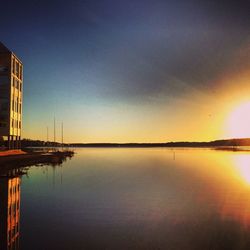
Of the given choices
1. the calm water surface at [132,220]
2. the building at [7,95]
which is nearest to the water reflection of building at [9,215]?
the calm water surface at [132,220]

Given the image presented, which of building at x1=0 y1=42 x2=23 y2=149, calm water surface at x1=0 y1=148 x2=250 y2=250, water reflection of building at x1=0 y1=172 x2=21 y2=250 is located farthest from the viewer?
building at x1=0 y1=42 x2=23 y2=149

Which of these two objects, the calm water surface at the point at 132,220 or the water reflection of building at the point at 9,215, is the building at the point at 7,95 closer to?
the water reflection of building at the point at 9,215

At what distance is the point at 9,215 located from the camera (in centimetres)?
2380

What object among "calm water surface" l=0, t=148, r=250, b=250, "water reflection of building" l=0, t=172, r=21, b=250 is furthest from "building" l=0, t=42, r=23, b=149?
"calm water surface" l=0, t=148, r=250, b=250

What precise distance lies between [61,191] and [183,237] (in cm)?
2306

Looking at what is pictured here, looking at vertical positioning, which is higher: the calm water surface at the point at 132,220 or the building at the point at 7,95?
the building at the point at 7,95

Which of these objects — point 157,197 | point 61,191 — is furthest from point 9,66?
point 157,197

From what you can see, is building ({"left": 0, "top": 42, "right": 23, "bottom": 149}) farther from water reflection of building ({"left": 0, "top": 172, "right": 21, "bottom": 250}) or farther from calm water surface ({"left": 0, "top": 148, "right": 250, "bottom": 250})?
calm water surface ({"left": 0, "top": 148, "right": 250, "bottom": 250})

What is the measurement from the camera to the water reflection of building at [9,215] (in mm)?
17359

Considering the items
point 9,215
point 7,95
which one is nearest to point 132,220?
point 9,215

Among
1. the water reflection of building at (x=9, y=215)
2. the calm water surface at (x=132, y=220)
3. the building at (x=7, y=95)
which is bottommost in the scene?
the calm water surface at (x=132, y=220)

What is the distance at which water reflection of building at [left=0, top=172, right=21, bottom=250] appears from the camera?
57.0 feet

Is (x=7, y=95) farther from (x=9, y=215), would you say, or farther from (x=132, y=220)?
(x=132, y=220)

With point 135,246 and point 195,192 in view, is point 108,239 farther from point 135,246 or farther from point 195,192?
point 195,192
